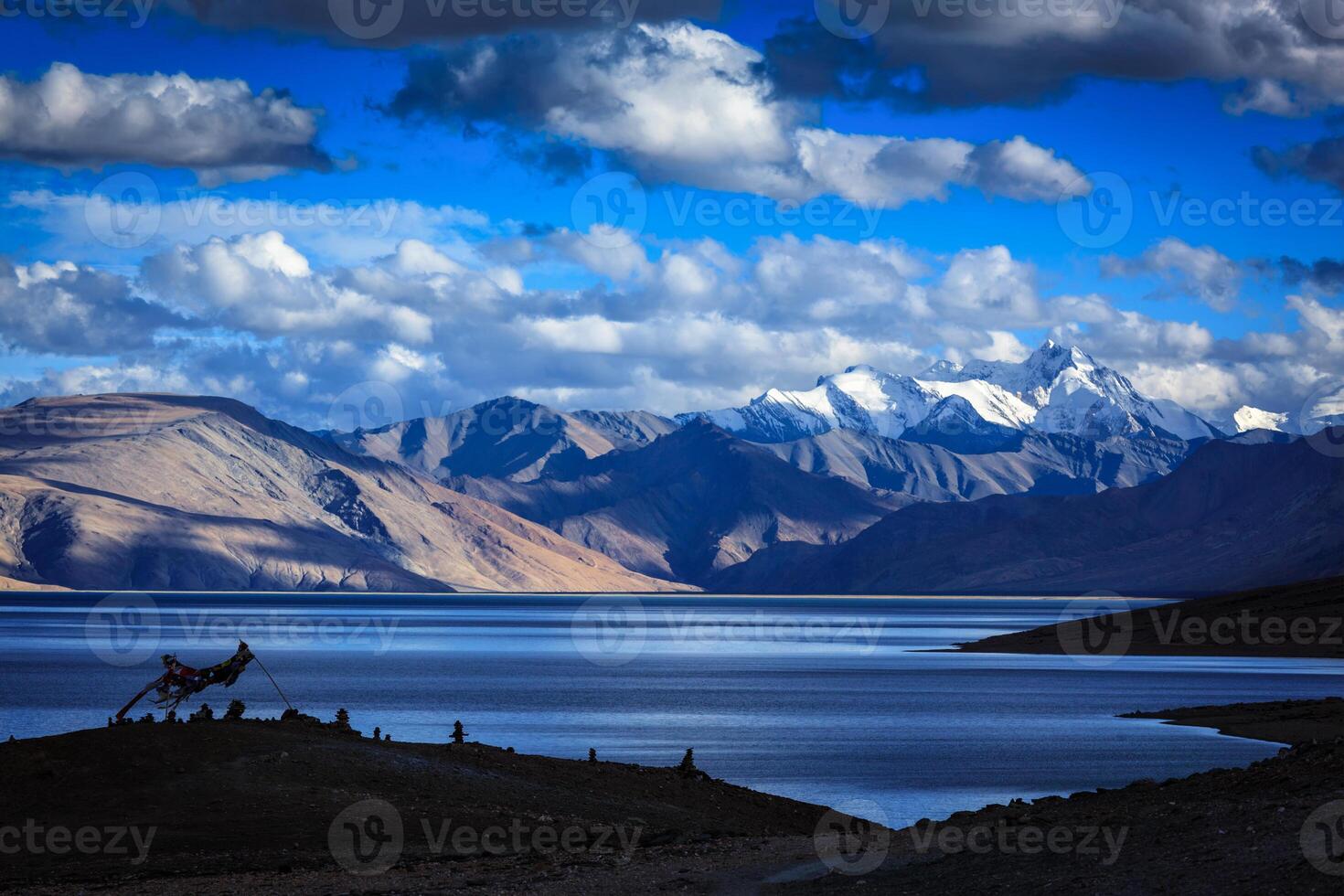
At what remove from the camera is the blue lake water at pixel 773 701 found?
52219 millimetres

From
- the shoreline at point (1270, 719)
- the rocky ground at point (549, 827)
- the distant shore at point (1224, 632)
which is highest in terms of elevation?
the distant shore at point (1224, 632)

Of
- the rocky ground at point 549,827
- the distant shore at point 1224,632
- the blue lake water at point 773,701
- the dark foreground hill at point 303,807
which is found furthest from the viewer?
→ the distant shore at point 1224,632

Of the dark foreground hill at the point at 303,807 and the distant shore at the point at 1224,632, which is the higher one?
the distant shore at the point at 1224,632

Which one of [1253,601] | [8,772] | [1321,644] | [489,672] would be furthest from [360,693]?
[1253,601]

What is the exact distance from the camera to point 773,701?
85625mm

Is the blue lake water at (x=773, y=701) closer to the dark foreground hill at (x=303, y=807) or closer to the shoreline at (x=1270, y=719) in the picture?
the shoreline at (x=1270, y=719)

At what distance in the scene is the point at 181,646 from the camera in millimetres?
138500

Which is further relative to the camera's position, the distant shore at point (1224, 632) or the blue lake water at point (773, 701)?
the distant shore at point (1224, 632)

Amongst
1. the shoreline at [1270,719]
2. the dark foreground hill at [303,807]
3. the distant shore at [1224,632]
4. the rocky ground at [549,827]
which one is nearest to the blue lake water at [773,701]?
the shoreline at [1270,719]

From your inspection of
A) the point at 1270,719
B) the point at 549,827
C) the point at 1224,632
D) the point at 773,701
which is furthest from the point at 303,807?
the point at 1224,632

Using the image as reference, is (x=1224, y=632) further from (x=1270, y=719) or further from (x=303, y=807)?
(x=303, y=807)

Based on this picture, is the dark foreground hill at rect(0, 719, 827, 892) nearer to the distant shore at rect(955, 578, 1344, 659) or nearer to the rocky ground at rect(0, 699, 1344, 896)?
the rocky ground at rect(0, 699, 1344, 896)

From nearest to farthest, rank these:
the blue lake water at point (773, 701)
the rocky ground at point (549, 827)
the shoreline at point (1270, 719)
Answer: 1. the rocky ground at point (549, 827)
2. the blue lake water at point (773, 701)
3. the shoreline at point (1270, 719)

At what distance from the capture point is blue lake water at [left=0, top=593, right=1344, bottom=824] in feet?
171
